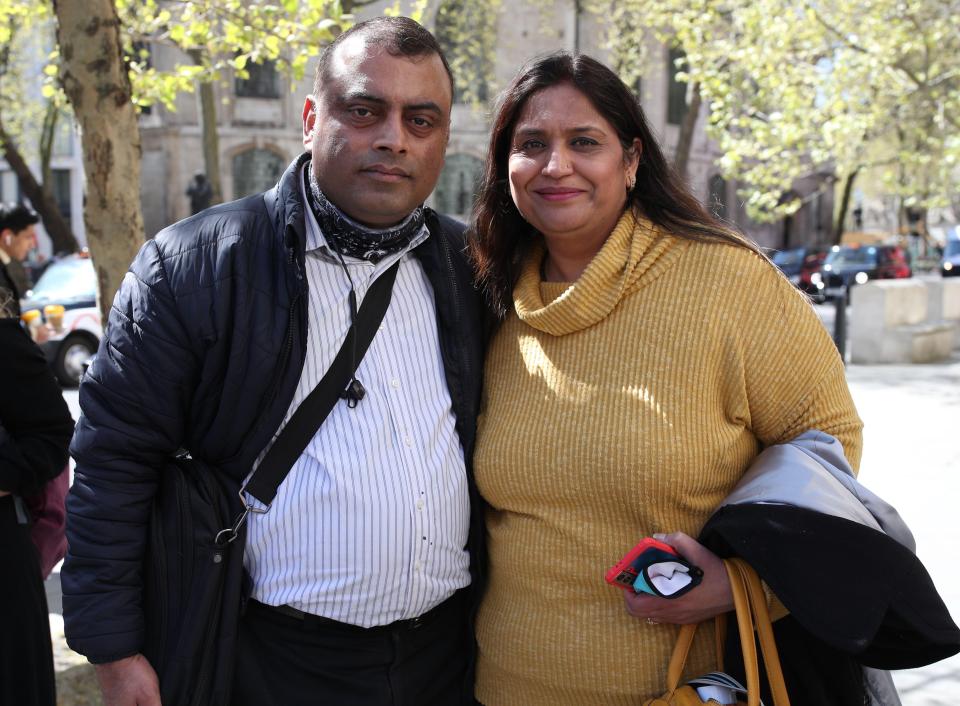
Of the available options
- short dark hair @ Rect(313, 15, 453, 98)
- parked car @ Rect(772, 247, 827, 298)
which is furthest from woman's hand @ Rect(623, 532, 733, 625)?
parked car @ Rect(772, 247, 827, 298)

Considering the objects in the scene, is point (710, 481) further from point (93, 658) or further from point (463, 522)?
point (93, 658)

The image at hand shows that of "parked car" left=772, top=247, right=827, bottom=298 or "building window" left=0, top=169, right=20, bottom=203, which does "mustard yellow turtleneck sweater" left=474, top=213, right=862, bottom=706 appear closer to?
"parked car" left=772, top=247, right=827, bottom=298

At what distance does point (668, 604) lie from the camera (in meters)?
2.32

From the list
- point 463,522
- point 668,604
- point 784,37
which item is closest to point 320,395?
point 463,522

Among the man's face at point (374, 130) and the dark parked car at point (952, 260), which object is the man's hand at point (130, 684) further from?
the dark parked car at point (952, 260)

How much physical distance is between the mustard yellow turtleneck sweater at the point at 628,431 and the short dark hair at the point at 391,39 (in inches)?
26.2

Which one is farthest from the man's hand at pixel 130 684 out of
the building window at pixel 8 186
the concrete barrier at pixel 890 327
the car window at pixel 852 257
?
the building window at pixel 8 186

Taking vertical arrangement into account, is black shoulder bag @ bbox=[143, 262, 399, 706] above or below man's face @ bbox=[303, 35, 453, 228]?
below

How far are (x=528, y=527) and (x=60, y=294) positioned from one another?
12.6 meters

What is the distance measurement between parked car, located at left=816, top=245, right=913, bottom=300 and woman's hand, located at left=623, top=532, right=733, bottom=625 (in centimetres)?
2548

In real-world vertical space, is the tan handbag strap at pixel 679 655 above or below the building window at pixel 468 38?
below

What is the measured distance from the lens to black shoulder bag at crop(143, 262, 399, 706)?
2379 mm

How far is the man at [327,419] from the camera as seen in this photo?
92.0 inches

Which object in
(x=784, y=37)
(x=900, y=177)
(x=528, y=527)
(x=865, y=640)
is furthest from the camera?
(x=900, y=177)
